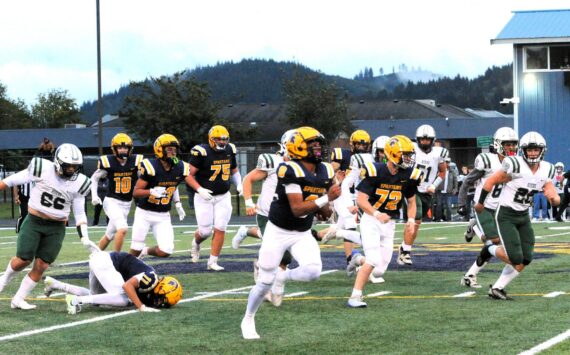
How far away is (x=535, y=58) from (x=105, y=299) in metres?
29.6

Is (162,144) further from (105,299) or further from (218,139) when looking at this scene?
(105,299)

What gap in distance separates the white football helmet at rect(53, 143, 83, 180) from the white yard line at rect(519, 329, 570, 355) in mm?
4916

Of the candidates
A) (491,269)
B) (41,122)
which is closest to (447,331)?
(491,269)

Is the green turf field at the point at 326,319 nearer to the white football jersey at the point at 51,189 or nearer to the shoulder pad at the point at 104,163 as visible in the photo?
the white football jersey at the point at 51,189

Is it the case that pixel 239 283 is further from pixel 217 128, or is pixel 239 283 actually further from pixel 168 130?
pixel 168 130

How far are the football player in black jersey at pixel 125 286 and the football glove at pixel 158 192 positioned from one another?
2875 millimetres

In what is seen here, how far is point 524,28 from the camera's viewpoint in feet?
123

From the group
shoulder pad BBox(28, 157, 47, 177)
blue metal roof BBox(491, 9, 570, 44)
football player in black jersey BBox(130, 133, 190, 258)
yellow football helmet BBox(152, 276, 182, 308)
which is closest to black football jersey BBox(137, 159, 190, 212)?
football player in black jersey BBox(130, 133, 190, 258)

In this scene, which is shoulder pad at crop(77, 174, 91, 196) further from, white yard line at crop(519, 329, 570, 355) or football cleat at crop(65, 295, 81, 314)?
white yard line at crop(519, 329, 570, 355)

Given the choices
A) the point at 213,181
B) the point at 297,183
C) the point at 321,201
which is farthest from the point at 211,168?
the point at 321,201

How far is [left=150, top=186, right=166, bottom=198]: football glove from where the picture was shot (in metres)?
13.3

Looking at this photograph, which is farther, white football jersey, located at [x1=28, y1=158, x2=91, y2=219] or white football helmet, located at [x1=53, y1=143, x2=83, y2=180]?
white football jersey, located at [x1=28, y1=158, x2=91, y2=219]

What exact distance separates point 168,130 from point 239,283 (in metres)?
39.0

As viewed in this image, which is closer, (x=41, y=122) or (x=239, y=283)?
(x=239, y=283)
